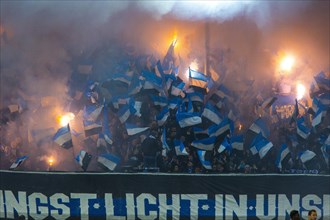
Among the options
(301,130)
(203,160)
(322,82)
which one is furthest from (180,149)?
(322,82)

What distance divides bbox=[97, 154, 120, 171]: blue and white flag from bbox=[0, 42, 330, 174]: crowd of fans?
0.46 feet

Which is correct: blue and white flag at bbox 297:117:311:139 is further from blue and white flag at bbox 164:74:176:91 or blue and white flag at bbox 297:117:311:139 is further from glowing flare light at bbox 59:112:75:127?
glowing flare light at bbox 59:112:75:127

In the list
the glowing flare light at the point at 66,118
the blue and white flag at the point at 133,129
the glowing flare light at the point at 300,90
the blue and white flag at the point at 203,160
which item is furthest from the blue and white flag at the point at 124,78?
the glowing flare light at the point at 300,90

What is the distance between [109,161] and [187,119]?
1797 mm

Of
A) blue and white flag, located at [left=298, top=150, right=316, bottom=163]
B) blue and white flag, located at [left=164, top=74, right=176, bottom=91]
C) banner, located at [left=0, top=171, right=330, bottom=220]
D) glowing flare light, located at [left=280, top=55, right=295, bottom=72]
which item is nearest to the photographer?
banner, located at [left=0, top=171, right=330, bottom=220]

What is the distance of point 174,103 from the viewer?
340 inches

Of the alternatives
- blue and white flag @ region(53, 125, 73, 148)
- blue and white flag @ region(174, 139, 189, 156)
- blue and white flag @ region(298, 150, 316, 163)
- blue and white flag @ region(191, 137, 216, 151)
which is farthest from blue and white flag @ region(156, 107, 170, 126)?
blue and white flag @ region(298, 150, 316, 163)

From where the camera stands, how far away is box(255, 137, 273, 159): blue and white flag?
7574 millimetres

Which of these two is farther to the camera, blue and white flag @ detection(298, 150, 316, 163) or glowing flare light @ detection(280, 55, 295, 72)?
glowing flare light @ detection(280, 55, 295, 72)

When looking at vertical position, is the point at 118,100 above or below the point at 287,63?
below

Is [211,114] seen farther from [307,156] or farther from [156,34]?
[156,34]

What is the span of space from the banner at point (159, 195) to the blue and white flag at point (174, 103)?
2074mm

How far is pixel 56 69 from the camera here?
12.0 meters

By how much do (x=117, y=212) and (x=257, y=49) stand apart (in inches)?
322
